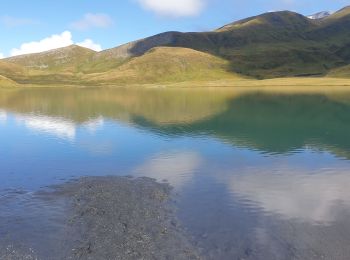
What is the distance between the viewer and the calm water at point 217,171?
92.6ft

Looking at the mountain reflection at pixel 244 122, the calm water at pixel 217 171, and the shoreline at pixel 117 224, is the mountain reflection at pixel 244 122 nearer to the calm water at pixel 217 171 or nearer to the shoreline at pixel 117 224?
the calm water at pixel 217 171

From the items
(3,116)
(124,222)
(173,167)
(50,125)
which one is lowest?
(3,116)

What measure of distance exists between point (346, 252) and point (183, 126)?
60527mm

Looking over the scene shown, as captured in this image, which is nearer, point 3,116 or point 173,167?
point 173,167

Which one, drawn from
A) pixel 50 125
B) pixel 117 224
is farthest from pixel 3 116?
pixel 117 224

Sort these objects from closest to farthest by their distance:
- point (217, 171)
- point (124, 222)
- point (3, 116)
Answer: point (124, 222) → point (217, 171) → point (3, 116)

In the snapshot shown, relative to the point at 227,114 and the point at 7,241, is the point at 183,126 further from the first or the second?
the point at 7,241

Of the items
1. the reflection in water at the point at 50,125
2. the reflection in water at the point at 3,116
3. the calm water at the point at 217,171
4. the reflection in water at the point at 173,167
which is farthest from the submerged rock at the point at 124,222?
the reflection in water at the point at 3,116

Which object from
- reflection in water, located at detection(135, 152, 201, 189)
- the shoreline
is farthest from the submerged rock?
reflection in water, located at detection(135, 152, 201, 189)

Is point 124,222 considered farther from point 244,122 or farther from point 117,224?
point 244,122

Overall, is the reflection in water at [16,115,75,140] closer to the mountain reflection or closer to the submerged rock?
the mountain reflection

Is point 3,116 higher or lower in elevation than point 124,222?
lower

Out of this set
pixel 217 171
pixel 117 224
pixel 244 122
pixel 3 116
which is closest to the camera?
pixel 117 224

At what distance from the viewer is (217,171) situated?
4716cm
